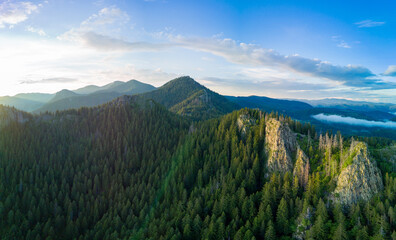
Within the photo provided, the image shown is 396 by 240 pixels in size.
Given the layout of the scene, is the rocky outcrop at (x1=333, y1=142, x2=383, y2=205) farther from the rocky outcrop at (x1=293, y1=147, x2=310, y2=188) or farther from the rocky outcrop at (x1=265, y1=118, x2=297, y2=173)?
the rocky outcrop at (x1=265, y1=118, x2=297, y2=173)

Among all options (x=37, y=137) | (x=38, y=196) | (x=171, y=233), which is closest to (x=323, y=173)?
(x=171, y=233)

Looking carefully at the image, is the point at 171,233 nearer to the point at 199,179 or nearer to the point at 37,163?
the point at 199,179

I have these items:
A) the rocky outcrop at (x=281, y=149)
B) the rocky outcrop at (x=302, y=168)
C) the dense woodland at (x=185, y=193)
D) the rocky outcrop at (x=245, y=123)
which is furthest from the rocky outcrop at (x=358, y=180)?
the rocky outcrop at (x=245, y=123)

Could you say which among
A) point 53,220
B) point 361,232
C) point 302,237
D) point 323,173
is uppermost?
point 323,173

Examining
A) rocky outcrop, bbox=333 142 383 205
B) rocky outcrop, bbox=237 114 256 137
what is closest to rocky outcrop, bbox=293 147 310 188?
rocky outcrop, bbox=333 142 383 205

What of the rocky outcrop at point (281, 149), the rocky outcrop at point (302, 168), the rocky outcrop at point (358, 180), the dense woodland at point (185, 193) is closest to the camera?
the dense woodland at point (185, 193)

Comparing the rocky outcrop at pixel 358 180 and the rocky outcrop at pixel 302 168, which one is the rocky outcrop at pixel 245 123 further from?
the rocky outcrop at pixel 358 180
